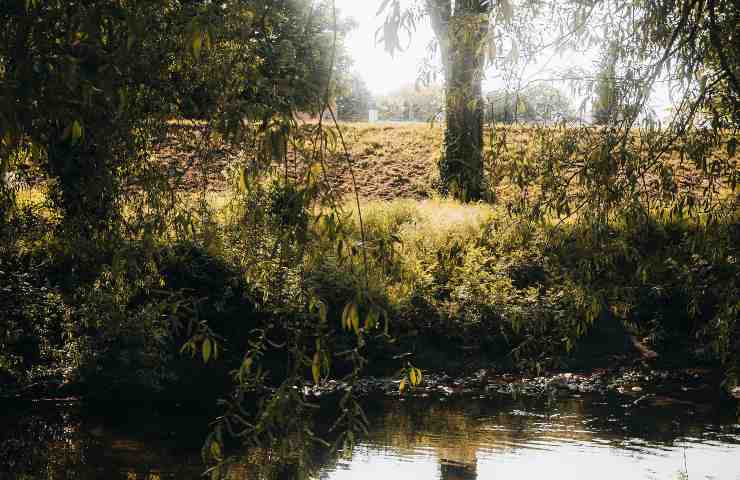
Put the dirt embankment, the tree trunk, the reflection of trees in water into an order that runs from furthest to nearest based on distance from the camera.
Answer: the dirt embankment → the reflection of trees in water → the tree trunk

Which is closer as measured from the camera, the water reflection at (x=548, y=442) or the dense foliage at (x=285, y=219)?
the dense foliage at (x=285, y=219)

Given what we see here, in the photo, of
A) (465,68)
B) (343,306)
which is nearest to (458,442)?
(343,306)

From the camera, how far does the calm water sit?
8422mm

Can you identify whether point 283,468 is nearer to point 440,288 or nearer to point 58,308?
point 58,308

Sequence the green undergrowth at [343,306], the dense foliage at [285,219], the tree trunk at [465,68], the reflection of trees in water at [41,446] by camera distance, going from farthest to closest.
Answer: the green undergrowth at [343,306]
the reflection of trees in water at [41,446]
the tree trunk at [465,68]
the dense foliage at [285,219]

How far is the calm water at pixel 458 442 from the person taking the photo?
332 inches

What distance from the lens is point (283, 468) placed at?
8.70 metres

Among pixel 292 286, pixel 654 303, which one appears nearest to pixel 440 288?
pixel 292 286

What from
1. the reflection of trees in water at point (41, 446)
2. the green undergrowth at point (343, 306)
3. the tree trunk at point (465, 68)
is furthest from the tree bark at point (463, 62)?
the reflection of trees in water at point (41, 446)

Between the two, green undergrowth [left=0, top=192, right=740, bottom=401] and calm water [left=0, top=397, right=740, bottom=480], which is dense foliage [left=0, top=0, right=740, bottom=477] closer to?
green undergrowth [left=0, top=192, right=740, bottom=401]

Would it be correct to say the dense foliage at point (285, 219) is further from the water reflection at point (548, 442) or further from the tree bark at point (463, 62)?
the water reflection at point (548, 442)

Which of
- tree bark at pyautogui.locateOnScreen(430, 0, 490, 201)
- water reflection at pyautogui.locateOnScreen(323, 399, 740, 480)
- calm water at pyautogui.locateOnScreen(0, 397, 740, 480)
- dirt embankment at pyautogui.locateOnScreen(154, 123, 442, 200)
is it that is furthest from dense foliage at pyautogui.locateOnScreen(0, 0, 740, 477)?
dirt embankment at pyautogui.locateOnScreen(154, 123, 442, 200)

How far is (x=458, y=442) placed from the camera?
9539 millimetres

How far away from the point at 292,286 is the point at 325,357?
917 centimetres
